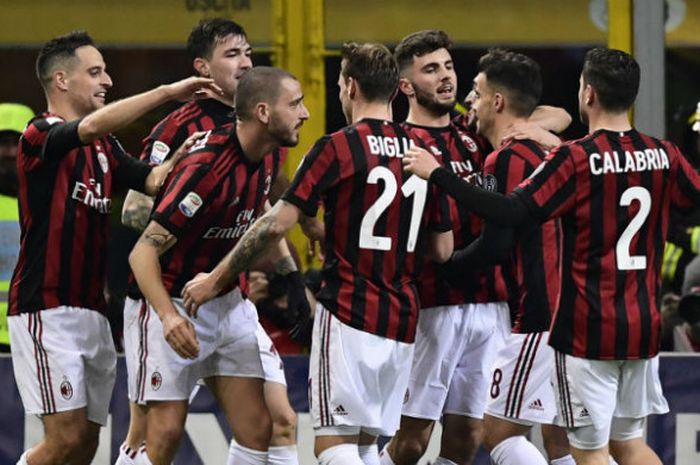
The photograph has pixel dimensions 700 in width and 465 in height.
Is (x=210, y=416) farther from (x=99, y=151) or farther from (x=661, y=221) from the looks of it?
(x=661, y=221)

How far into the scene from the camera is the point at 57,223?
8.00 metres

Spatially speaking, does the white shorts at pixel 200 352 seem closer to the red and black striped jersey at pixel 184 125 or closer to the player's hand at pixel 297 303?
the player's hand at pixel 297 303

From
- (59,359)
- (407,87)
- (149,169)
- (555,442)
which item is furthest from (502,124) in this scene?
(59,359)

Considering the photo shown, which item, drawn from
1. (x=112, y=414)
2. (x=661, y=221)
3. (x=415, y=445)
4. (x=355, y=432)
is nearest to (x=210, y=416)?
(x=112, y=414)

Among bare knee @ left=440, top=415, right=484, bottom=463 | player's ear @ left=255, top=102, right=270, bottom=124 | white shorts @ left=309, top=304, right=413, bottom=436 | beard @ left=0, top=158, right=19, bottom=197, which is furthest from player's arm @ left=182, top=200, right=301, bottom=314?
beard @ left=0, top=158, right=19, bottom=197

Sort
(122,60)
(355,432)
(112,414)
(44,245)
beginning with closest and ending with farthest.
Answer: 1. (355,432)
2. (44,245)
3. (112,414)
4. (122,60)

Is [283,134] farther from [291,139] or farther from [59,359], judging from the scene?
[59,359]

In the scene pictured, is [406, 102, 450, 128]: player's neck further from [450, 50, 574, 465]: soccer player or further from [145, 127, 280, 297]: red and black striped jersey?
[145, 127, 280, 297]: red and black striped jersey

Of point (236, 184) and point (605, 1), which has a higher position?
point (605, 1)

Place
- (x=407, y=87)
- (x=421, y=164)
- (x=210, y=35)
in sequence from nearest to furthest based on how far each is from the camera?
1. (x=421, y=164)
2. (x=407, y=87)
3. (x=210, y=35)

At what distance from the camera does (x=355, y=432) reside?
7.52 meters

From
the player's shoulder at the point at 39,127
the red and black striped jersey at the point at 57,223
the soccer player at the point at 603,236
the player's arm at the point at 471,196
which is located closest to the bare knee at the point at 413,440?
the soccer player at the point at 603,236

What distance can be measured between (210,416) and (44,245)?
1794 millimetres

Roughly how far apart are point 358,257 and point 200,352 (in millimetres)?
874
